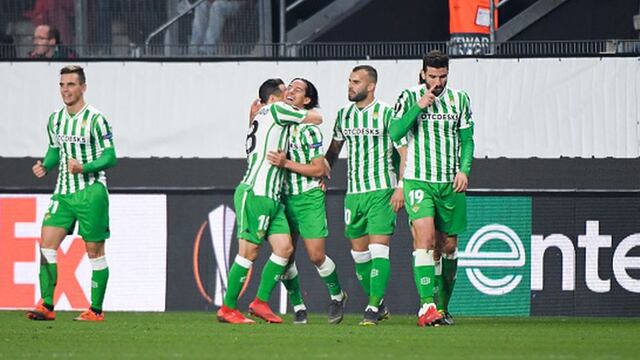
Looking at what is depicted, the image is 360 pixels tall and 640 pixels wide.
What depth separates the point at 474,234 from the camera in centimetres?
1549

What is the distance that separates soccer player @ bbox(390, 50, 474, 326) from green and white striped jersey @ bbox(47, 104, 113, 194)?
248cm

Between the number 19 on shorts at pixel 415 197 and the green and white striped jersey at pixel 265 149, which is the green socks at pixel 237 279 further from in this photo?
the number 19 on shorts at pixel 415 197

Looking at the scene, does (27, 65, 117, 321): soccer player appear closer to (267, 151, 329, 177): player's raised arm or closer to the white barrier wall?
(267, 151, 329, 177): player's raised arm

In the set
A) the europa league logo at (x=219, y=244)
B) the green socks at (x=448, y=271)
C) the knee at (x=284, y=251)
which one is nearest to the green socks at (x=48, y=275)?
the knee at (x=284, y=251)

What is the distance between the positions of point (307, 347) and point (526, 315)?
5.24m

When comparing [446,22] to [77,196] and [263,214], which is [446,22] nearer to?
[263,214]

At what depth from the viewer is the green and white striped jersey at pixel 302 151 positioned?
13.2m

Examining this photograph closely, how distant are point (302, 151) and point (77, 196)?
1854mm

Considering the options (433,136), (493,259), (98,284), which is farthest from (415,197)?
(493,259)

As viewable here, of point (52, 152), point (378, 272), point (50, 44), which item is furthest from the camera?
point (50, 44)

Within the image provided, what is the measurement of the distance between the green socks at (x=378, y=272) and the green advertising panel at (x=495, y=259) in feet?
8.02

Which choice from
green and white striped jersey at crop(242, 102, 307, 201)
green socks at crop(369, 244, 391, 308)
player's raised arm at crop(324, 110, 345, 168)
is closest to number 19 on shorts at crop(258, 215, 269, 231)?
green and white striped jersey at crop(242, 102, 307, 201)

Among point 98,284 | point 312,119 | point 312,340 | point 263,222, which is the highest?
point 312,119

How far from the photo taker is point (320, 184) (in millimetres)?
13312
